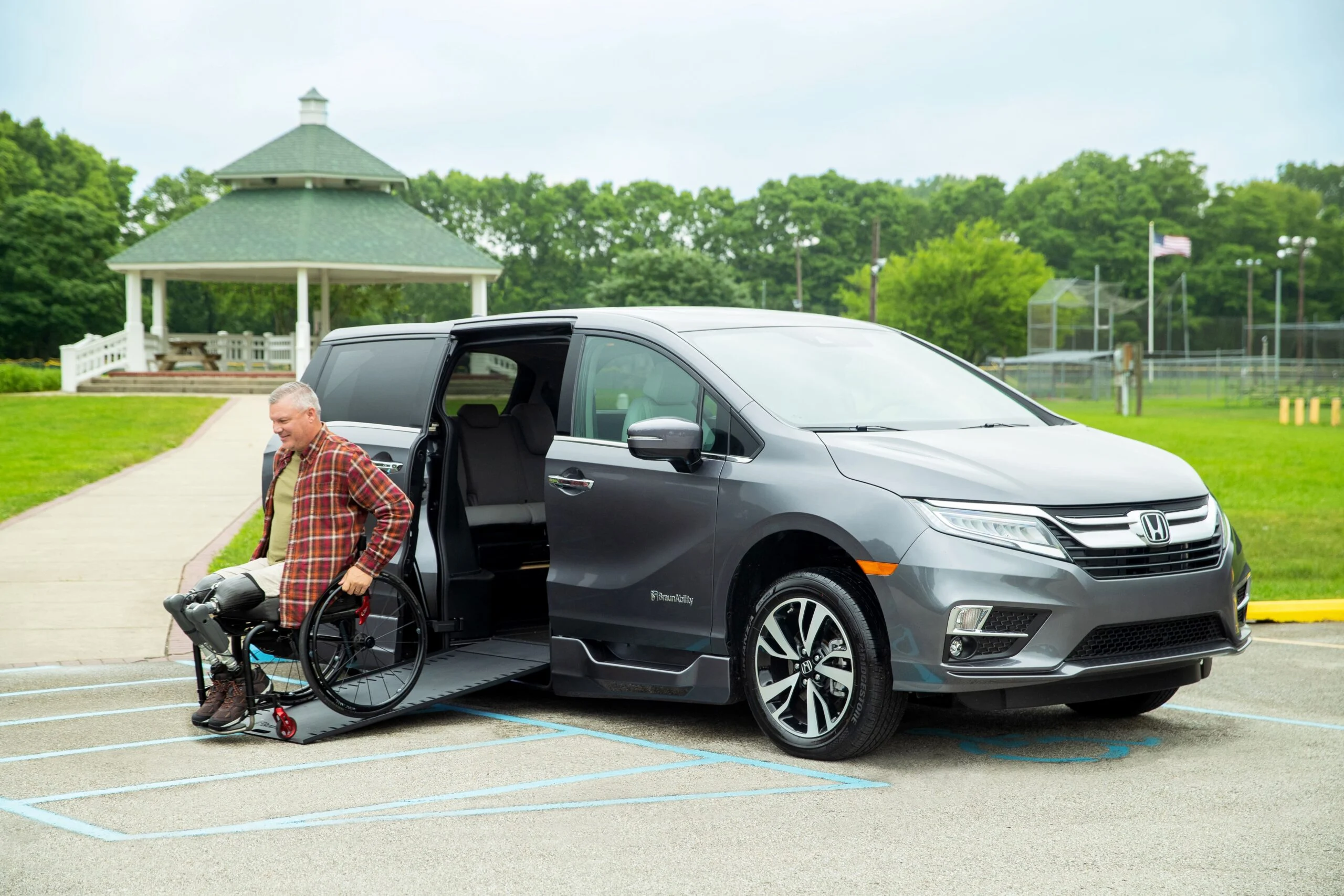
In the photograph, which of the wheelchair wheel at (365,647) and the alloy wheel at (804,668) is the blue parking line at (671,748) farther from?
the wheelchair wheel at (365,647)

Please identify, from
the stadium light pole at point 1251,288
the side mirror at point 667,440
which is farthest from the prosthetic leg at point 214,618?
the stadium light pole at point 1251,288

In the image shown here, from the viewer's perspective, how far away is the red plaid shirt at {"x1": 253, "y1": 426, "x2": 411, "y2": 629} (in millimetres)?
6637

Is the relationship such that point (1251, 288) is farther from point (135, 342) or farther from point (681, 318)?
point (681, 318)

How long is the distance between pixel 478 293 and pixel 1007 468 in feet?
130

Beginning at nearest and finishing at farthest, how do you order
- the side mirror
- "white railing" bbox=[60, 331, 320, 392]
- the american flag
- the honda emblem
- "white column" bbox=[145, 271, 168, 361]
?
the honda emblem < the side mirror < "white railing" bbox=[60, 331, 320, 392] < "white column" bbox=[145, 271, 168, 361] < the american flag

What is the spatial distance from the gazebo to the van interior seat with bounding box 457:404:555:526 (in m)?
34.6

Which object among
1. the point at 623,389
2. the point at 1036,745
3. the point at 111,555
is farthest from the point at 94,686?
the point at 1036,745

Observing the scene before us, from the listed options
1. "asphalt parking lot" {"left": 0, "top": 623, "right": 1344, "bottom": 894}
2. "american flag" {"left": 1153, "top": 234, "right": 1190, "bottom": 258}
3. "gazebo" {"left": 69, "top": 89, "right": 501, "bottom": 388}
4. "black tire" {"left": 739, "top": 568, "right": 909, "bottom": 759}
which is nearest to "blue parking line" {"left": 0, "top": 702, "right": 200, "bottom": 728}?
"asphalt parking lot" {"left": 0, "top": 623, "right": 1344, "bottom": 894}

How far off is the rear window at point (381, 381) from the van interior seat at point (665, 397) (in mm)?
1339

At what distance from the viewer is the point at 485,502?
7.98m

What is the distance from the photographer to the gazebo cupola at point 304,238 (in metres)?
42.8

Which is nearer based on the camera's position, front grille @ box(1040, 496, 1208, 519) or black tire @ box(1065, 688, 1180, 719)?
front grille @ box(1040, 496, 1208, 519)

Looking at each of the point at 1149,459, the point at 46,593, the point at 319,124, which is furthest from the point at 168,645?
the point at 319,124

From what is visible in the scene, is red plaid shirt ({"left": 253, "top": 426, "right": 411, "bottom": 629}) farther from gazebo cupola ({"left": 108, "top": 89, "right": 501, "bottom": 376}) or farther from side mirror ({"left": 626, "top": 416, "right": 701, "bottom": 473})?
gazebo cupola ({"left": 108, "top": 89, "right": 501, "bottom": 376})
